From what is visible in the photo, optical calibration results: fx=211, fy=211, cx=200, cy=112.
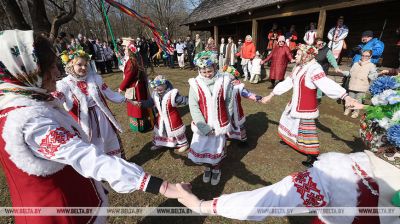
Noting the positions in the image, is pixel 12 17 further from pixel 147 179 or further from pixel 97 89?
pixel 147 179

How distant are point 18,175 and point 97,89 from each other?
203 cm

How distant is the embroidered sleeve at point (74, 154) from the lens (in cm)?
121

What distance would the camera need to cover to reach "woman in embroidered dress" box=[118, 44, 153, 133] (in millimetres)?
4711

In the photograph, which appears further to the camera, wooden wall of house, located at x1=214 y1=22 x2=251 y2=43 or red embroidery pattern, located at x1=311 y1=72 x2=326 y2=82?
wooden wall of house, located at x1=214 y1=22 x2=251 y2=43

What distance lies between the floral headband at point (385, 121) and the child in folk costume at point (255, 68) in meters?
8.89

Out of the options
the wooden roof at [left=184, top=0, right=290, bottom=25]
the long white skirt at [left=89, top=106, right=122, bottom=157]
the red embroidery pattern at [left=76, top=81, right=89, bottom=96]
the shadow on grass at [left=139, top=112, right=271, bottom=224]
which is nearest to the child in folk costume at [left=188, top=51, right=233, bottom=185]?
the shadow on grass at [left=139, top=112, right=271, bottom=224]

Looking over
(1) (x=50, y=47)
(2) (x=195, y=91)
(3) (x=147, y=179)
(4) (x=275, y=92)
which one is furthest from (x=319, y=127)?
(1) (x=50, y=47)

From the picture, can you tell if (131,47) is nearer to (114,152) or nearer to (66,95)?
(66,95)

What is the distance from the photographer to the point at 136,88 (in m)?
4.90

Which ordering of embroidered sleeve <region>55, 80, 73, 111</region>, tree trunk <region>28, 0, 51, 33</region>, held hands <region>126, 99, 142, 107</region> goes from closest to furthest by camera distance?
embroidered sleeve <region>55, 80, 73, 111</region> → held hands <region>126, 99, 142, 107</region> → tree trunk <region>28, 0, 51, 33</region>

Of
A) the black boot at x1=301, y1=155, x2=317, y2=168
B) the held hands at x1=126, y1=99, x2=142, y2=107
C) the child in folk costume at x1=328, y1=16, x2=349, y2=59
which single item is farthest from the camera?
the child in folk costume at x1=328, y1=16, x2=349, y2=59

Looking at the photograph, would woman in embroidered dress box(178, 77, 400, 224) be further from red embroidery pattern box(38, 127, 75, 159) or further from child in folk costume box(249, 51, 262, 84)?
child in folk costume box(249, 51, 262, 84)

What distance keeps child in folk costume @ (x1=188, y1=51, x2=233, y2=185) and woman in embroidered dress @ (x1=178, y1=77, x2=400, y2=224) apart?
6.21 ft

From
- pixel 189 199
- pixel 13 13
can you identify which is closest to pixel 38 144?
pixel 189 199
